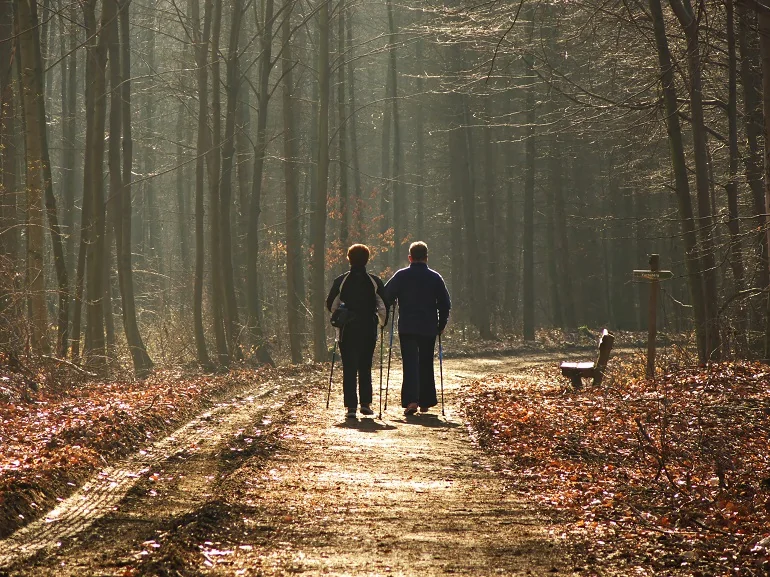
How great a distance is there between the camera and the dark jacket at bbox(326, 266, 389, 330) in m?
12.3

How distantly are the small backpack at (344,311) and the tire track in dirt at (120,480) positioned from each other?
1519mm

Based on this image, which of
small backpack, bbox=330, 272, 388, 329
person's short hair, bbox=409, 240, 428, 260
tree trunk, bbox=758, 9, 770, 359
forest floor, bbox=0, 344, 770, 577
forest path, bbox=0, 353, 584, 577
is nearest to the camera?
forest path, bbox=0, 353, 584, 577

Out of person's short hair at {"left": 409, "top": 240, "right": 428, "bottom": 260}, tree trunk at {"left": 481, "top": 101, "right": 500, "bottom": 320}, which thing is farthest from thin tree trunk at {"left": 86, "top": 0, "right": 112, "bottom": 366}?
tree trunk at {"left": 481, "top": 101, "right": 500, "bottom": 320}

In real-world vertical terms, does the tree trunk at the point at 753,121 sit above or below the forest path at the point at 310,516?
above

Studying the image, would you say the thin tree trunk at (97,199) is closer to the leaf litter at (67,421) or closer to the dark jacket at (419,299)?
the leaf litter at (67,421)

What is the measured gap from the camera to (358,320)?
12336mm

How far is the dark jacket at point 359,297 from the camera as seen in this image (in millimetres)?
12344

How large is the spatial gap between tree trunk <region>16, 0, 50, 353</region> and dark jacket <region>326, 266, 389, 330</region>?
627 centimetres

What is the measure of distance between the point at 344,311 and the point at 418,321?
1128 millimetres

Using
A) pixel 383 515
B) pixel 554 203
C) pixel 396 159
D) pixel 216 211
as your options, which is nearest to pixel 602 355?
pixel 383 515

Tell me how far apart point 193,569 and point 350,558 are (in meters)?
0.88

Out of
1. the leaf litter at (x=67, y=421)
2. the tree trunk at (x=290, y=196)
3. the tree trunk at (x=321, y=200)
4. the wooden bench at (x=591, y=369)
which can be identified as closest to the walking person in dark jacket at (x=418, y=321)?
the leaf litter at (x=67, y=421)

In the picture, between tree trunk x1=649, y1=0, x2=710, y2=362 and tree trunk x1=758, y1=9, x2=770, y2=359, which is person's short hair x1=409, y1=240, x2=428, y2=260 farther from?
tree trunk x1=649, y1=0, x2=710, y2=362

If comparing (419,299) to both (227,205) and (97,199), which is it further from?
(227,205)
